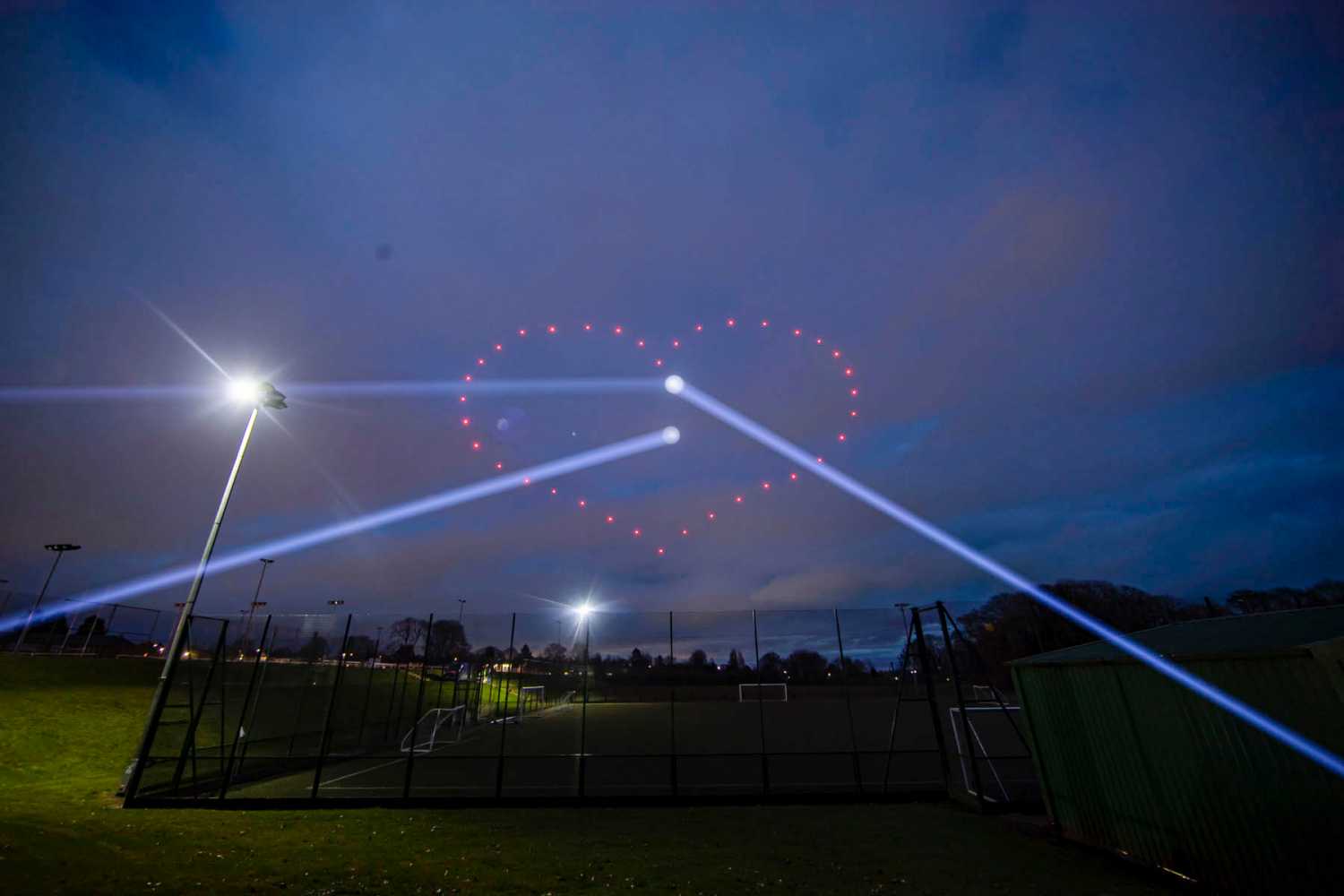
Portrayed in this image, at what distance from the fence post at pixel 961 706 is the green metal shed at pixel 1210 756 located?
145cm

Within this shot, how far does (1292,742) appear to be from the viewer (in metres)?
6.77

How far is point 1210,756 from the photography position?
762 cm

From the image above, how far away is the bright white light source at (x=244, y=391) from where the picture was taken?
43.0ft

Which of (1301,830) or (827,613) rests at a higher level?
(827,613)

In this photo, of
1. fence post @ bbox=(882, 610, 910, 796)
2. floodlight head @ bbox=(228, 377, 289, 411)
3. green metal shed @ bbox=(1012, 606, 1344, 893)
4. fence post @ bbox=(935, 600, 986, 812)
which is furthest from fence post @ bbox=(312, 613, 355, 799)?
green metal shed @ bbox=(1012, 606, 1344, 893)

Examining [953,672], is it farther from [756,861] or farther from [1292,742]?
[756,861]

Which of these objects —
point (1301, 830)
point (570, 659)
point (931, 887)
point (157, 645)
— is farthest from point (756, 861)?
point (157, 645)

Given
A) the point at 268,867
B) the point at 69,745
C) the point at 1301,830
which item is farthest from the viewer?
the point at 69,745

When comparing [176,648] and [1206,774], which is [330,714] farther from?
[1206,774]

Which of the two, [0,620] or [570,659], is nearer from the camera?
[570,659]

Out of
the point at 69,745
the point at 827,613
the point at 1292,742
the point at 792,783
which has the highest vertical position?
the point at 827,613

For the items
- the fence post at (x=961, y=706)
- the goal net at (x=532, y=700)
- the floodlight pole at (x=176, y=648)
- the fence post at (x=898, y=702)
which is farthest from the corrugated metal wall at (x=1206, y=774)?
the goal net at (x=532, y=700)

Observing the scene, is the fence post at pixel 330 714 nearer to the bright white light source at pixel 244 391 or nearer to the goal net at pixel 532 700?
the bright white light source at pixel 244 391

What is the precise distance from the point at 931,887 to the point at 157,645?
173 feet
